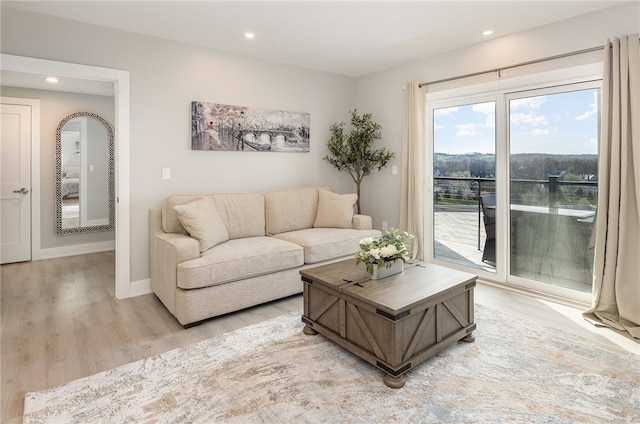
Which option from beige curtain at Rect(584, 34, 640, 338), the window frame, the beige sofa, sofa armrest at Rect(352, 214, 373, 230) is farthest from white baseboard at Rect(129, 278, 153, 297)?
beige curtain at Rect(584, 34, 640, 338)

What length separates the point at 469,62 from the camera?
3906mm

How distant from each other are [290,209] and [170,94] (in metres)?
1.75

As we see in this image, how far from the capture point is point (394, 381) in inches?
80.0

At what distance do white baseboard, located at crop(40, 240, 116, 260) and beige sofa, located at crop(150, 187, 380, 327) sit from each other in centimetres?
279

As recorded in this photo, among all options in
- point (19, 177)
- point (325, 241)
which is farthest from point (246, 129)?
point (19, 177)

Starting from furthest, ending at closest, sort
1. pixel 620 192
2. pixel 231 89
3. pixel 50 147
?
pixel 50 147, pixel 231 89, pixel 620 192

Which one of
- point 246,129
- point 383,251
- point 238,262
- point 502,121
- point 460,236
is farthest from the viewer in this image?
point 460,236

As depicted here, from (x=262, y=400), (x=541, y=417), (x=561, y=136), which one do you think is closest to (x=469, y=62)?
(x=561, y=136)

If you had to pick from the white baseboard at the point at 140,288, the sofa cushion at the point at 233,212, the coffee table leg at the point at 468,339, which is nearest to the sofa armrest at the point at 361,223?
the sofa cushion at the point at 233,212

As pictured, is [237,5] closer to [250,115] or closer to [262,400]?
[250,115]

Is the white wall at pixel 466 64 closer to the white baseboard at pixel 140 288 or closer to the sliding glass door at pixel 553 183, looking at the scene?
the sliding glass door at pixel 553 183

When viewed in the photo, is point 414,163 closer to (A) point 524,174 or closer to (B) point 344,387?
(A) point 524,174

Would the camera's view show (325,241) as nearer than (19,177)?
Yes

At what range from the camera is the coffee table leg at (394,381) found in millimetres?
2016
